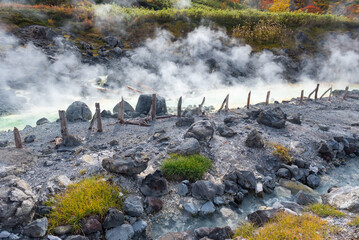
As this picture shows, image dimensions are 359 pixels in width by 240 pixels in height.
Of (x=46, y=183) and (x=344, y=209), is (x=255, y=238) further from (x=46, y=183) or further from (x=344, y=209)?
(x=46, y=183)

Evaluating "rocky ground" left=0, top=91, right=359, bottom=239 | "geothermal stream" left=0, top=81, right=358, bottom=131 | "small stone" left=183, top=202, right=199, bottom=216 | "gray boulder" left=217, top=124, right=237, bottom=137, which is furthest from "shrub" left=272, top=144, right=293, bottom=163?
"geothermal stream" left=0, top=81, right=358, bottom=131

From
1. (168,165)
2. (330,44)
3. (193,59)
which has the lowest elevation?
(168,165)

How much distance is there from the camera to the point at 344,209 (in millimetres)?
6219

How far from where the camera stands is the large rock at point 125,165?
740 cm

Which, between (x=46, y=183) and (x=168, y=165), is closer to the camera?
(x=46, y=183)

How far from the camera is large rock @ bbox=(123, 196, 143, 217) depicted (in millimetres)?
6359

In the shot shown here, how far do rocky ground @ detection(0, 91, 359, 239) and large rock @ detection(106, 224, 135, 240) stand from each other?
25 millimetres

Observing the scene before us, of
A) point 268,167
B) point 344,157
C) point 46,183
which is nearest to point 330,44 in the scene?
point 344,157

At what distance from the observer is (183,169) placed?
8.14 metres

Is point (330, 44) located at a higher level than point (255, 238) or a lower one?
higher

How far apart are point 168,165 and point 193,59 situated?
66.1 feet

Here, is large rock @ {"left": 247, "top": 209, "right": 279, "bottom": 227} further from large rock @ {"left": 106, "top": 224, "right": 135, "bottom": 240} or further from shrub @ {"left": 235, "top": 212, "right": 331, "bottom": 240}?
large rock @ {"left": 106, "top": 224, "right": 135, "bottom": 240}

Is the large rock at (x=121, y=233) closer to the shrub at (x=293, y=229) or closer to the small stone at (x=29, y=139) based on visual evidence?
the shrub at (x=293, y=229)

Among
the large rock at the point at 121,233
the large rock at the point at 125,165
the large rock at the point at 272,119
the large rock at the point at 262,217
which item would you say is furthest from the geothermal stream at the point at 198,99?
the large rock at the point at 262,217
